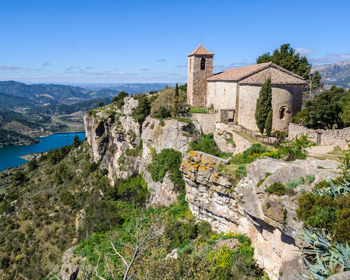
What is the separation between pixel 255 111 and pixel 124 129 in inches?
932

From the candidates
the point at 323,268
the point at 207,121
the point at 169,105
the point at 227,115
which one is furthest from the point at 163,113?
the point at 323,268

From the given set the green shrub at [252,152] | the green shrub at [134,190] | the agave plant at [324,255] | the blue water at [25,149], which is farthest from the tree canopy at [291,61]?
the blue water at [25,149]

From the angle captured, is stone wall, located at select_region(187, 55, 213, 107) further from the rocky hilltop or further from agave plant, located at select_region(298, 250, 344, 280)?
agave plant, located at select_region(298, 250, 344, 280)

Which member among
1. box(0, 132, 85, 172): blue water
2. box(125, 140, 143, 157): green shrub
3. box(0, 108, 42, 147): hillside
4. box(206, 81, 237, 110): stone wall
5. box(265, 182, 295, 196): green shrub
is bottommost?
box(0, 132, 85, 172): blue water

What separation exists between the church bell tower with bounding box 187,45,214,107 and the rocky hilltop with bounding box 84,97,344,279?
7721mm

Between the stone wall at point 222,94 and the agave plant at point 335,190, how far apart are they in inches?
746

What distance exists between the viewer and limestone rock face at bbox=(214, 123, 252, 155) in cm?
2150

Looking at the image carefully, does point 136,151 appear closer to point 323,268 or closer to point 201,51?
point 201,51

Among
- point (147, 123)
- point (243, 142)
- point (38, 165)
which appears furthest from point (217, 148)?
point (38, 165)

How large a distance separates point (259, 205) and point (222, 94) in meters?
19.9

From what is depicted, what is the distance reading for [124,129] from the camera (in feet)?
131

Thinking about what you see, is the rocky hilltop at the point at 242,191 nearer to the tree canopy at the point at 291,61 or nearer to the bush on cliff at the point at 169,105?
the bush on cliff at the point at 169,105

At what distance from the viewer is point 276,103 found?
75.9 ft

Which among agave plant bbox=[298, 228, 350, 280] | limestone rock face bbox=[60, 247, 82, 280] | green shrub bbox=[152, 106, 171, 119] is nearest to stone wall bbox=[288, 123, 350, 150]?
agave plant bbox=[298, 228, 350, 280]
